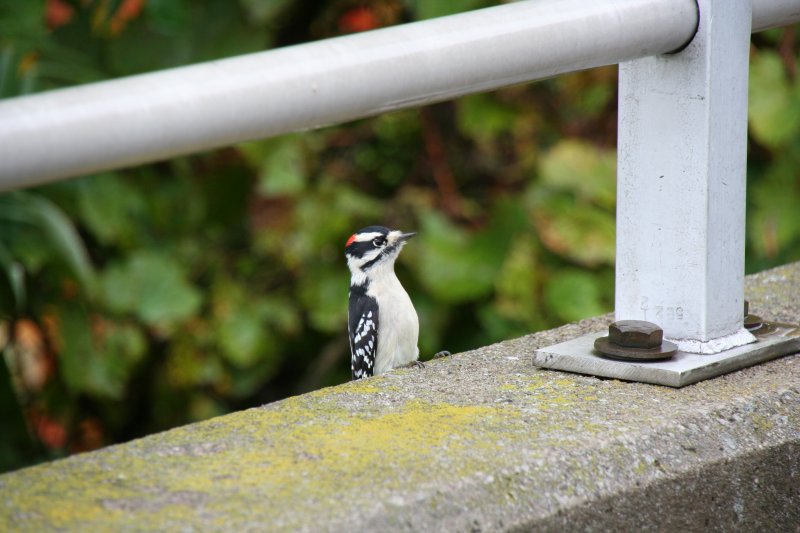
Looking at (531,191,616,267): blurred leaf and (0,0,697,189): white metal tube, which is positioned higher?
(0,0,697,189): white metal tube

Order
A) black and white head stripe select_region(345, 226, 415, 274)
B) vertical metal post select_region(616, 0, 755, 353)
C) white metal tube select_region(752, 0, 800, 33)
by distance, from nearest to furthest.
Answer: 1. vertical metal post select_region(616, 0, 755, 353)
2. white metal tube select_region(752, 0, 800, 33)
3. black and white head stripe select_region(345, 226, 415, 274)

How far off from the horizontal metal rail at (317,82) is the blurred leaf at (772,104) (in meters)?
3.29

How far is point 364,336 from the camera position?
12.9 feet

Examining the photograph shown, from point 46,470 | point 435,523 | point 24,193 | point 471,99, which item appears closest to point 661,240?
point 435,523

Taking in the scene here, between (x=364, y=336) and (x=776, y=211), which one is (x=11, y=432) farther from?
(x=776, y=211)

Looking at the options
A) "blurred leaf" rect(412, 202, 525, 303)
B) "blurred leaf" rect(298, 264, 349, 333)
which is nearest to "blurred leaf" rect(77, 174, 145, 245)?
"blurred leaf" rect(298, 264, 349, 333)

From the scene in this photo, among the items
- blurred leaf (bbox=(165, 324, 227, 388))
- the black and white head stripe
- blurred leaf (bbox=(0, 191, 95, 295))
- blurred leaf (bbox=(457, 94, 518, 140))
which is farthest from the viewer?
blurred leaf (bbox=(165, 324, 227, 388))

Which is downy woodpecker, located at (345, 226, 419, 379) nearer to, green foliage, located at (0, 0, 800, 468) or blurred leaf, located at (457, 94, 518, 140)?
green foliage, located at (0, 0, 800, 468)

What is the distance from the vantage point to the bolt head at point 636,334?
2086 millimetres

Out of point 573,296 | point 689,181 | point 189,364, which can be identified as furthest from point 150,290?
point 689,181

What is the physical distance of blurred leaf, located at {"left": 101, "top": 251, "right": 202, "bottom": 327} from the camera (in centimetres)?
517

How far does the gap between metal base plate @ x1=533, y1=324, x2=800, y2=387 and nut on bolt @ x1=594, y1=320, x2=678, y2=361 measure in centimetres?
1

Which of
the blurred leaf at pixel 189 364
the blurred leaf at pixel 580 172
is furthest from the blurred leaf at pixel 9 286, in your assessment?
the blurred leaf at pixel 580 172

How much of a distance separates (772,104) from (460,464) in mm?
3923
